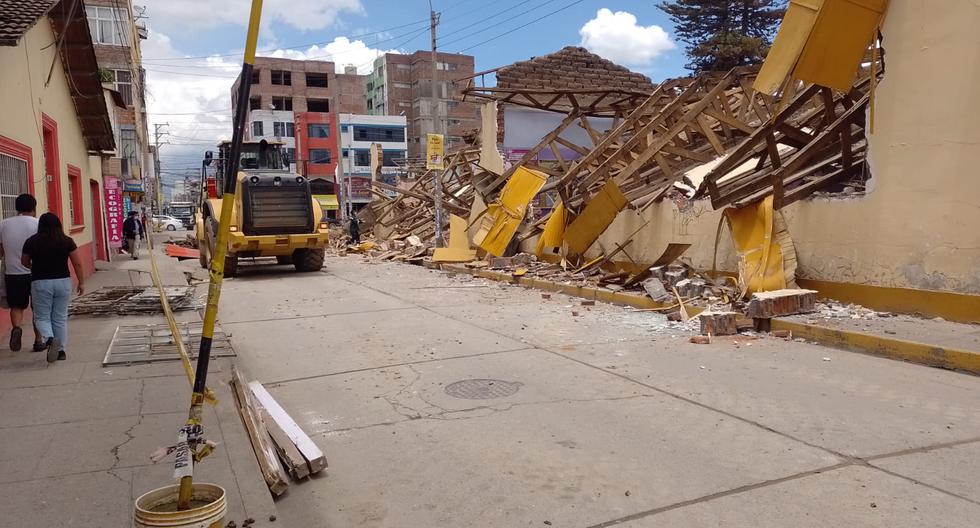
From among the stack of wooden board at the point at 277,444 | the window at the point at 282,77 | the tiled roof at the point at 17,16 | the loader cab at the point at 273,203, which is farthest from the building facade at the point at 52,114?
the window at the point at 282,77

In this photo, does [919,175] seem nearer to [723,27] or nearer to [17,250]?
[17,250]

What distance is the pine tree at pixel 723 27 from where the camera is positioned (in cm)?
3747

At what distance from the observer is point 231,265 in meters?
16.7

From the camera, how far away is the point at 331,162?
70500 mm

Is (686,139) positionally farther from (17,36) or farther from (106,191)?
(106,191)

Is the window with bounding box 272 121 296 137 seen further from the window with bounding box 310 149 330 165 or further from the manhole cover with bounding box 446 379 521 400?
the manhole cover with bounding box 446 379 521 400

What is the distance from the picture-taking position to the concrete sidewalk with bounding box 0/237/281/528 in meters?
3.59

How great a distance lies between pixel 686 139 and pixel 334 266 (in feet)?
36.5

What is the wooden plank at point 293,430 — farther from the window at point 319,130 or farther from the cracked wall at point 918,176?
the window at point 319,130

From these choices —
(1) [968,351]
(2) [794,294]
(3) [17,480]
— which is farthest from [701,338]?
(3) [17,480]

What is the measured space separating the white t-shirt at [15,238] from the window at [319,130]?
66.2 meters

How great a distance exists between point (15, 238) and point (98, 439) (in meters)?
3.63

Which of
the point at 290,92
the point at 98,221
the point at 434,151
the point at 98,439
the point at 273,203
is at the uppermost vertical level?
the point at 290,92

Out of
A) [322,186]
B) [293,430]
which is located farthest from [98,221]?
[322,186]
